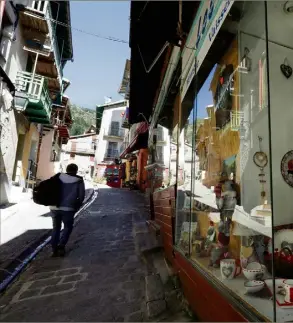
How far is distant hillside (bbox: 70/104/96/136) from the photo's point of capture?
60638 millimetres

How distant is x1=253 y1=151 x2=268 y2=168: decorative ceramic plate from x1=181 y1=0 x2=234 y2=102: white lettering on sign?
1.17 metres

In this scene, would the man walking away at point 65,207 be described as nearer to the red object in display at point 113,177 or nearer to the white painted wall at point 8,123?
the white painted wall at point 8,123

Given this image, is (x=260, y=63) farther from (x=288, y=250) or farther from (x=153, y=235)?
(x=153, y=235)

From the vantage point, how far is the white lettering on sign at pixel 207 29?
208 centimetres

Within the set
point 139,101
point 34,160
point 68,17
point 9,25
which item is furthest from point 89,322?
point 68,17

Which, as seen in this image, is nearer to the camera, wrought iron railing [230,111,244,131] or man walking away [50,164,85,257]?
wrought iron railing [230,111,244,131]

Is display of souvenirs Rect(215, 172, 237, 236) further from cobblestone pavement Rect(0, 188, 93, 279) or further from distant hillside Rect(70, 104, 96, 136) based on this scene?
distant hillside Rect(70, 104, 96, 136)

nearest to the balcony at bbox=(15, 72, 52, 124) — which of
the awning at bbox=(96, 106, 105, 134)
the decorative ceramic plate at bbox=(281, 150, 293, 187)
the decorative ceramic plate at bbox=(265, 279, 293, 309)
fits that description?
the decorative ceramic plate at bbox=(281, 150, 293, 187)

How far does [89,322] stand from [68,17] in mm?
15452

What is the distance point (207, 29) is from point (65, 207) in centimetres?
379

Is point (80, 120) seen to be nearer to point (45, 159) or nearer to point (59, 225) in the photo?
point (45, 159)

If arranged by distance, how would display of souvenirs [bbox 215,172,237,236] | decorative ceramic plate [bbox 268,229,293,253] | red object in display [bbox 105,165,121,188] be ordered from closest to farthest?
decorative ceramic plate [bbox 268,229,293,253] → display of souvenirs [bbox 215,172,237,236] → red object in display [bbox 105,165,121,188]

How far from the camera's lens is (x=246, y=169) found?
8.76 feet

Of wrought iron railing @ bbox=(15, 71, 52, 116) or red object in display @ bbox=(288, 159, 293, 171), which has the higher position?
wrought iron railing @ bbox=(15, 71, 52, 116)
